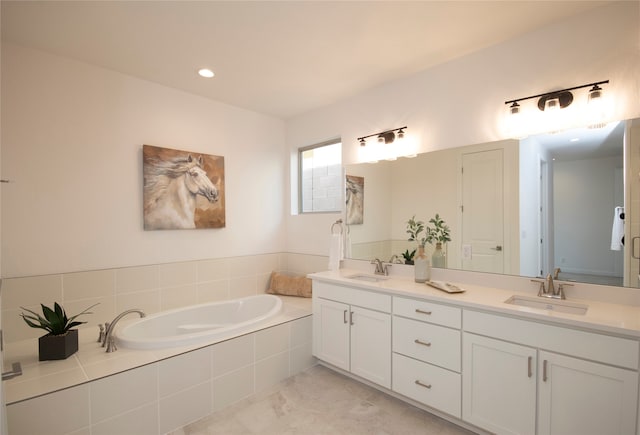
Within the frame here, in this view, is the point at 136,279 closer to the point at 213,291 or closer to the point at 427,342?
the point at 213,291

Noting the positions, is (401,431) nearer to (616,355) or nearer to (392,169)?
(616,355)

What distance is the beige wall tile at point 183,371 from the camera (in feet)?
6.67

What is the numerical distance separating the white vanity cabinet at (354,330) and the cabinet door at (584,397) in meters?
0.96

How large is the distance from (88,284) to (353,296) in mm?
2150

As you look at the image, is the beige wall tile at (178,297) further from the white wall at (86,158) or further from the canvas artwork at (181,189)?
the canvas artwork at (181,189)

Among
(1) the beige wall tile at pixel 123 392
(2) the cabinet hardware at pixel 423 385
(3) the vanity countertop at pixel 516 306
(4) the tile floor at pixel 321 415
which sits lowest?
(4) the tile floor at pixel 321 415

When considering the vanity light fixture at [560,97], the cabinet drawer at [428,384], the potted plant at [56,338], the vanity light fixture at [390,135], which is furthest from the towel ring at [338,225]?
the potted plant at [56,338]

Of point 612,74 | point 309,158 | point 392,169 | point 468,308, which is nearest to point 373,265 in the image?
point 392,169

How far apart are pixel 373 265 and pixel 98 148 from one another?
2615 mm

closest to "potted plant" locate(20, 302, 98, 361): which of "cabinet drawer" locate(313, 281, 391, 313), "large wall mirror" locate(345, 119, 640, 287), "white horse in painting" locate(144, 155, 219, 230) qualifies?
"white horse in painting" locate(144, 155, 219, 230)

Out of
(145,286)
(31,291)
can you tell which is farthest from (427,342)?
(31,291)

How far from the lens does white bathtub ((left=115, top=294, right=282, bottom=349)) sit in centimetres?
222

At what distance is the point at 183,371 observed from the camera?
2.11 meters

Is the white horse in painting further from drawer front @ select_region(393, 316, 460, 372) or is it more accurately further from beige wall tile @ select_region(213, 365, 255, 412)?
drawer front @ select_region(393, 316, 460, 372)
